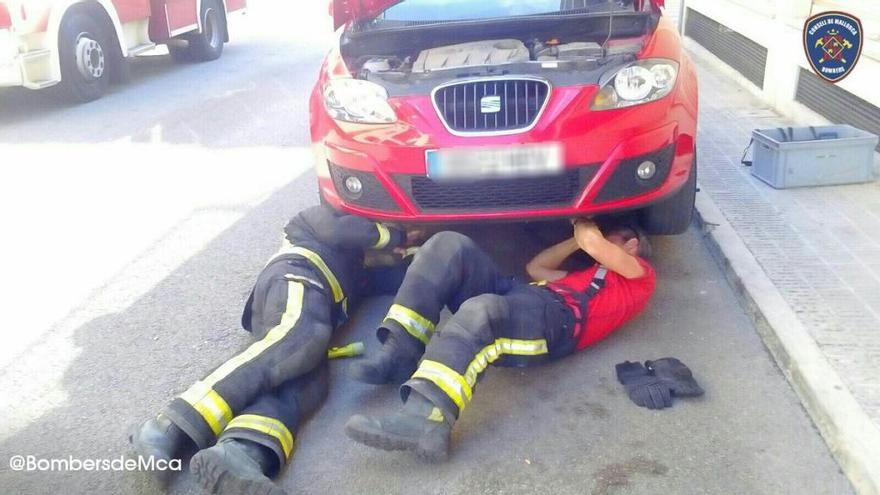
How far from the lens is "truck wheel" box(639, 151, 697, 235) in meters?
4.00

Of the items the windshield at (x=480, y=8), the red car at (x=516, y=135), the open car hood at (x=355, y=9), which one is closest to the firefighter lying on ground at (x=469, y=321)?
the red car at (x=516, y=135)

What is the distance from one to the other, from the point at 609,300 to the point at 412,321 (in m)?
0.83

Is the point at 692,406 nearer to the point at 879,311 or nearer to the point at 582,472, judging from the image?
the point at 582,472

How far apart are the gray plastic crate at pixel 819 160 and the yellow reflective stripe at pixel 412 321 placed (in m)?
2.96

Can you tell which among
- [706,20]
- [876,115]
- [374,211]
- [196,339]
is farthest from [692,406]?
[706,20]

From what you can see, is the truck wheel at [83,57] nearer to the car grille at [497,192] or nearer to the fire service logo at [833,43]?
the car grille at [497,192]

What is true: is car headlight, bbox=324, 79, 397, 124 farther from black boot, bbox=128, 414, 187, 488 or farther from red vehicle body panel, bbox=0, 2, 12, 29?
red vehicle body panel, bbox=0, 2, 12, 29

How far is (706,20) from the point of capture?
10.5 m

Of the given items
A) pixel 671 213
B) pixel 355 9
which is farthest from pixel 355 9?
pixel 671 213

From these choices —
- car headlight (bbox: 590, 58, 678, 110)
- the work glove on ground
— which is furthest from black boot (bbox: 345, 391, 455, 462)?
car headlight (bbox: 590, 58, 678, 110)

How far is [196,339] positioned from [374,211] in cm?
99

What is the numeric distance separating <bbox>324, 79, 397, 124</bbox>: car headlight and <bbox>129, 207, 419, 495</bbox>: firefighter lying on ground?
506 millimetres

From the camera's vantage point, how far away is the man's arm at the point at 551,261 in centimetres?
370

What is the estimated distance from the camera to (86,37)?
9.38 m
